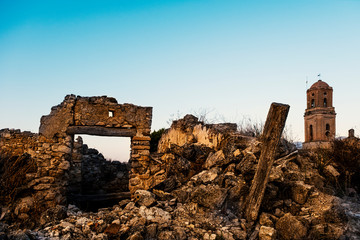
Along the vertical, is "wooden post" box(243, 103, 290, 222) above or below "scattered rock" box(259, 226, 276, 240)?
above

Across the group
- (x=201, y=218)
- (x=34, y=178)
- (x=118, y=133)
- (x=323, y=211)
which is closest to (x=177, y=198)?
(x=201, y=218)

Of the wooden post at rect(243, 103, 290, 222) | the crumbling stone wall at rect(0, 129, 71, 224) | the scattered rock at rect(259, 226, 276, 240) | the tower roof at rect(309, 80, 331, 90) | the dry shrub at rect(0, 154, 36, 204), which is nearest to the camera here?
the scattered rock at rect(259, 226, 276, 240)

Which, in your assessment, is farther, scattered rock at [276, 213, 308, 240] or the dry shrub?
the dry shrub

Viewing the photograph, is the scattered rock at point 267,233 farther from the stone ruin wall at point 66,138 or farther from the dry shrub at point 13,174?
the dry shrub at point 13,174

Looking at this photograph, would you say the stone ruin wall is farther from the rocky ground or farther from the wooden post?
the wooden post

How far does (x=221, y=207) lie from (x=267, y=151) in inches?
58.1

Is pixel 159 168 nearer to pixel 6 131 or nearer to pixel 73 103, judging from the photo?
pixel 73 103

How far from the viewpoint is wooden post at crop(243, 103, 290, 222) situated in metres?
4.88

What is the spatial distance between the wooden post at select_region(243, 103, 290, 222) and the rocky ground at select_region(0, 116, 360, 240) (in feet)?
0.77

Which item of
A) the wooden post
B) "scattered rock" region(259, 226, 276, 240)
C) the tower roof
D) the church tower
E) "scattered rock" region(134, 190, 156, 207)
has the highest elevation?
the tower roof

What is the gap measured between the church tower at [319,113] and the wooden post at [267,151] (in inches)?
756

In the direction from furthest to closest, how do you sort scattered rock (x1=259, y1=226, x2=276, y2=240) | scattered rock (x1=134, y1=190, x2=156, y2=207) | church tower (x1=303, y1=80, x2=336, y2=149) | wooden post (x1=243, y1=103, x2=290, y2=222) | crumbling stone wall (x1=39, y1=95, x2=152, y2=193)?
church tower (x1=303, y1=80, x2=336, y2=149) < crumbling stone wall (x1=39, y1=95, x2=152, y2=193) < scattered rock (x1=134, y1=190, x2=156, y2=207) < wooden post (x1=243, y1=103, x2=290, y2=222) < scattered rock (x1=259, y1=226, x2=276, y2=240)

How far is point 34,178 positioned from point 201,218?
4.23 metres

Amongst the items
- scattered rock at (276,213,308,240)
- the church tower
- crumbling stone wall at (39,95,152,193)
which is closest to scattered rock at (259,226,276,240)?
scattered rock at (276,213,308,240)
